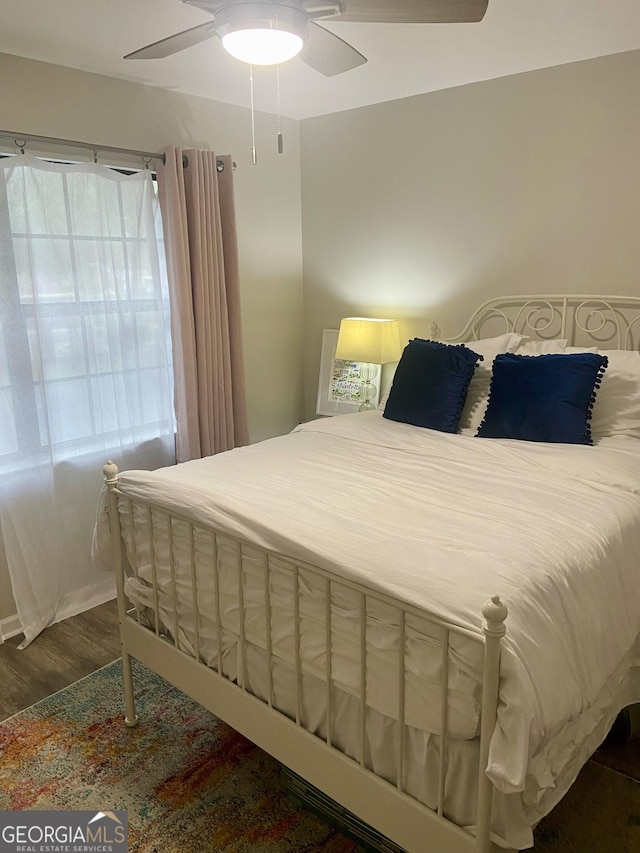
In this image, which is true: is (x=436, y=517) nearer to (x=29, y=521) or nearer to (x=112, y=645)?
(x=112, y=645)

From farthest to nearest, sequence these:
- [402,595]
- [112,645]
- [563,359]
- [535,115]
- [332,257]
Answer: [332,257] < [535,115] < [112,645] < [563,359] < [402,595]

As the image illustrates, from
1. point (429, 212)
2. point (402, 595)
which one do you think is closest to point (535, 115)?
point (429, 212)

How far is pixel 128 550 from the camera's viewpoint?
225 centimetres

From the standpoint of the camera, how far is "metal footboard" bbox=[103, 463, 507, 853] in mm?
1345

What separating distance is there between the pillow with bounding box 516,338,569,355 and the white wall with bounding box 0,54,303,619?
1.66 metres

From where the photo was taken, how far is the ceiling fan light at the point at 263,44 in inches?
69.5

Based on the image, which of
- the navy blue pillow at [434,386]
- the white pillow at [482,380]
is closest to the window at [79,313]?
the navy blue pillow at [434,386]

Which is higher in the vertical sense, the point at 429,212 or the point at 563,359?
the point at 429,212

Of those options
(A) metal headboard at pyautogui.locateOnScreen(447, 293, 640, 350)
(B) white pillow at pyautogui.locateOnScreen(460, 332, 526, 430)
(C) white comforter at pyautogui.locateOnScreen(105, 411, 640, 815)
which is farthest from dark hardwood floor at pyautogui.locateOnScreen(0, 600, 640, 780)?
(A) metal headboard at pyautogui.locateOnScreen(447, 293, 640, 350)

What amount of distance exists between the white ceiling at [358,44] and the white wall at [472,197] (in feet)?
0.48

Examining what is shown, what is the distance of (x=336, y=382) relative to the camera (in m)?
4.00

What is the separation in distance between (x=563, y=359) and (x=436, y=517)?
3.63 feet

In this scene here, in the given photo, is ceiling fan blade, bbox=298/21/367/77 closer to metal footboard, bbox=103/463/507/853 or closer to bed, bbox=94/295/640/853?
bed, bbox=94/295/640/853

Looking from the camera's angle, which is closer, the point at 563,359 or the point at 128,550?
the point at 128,550
